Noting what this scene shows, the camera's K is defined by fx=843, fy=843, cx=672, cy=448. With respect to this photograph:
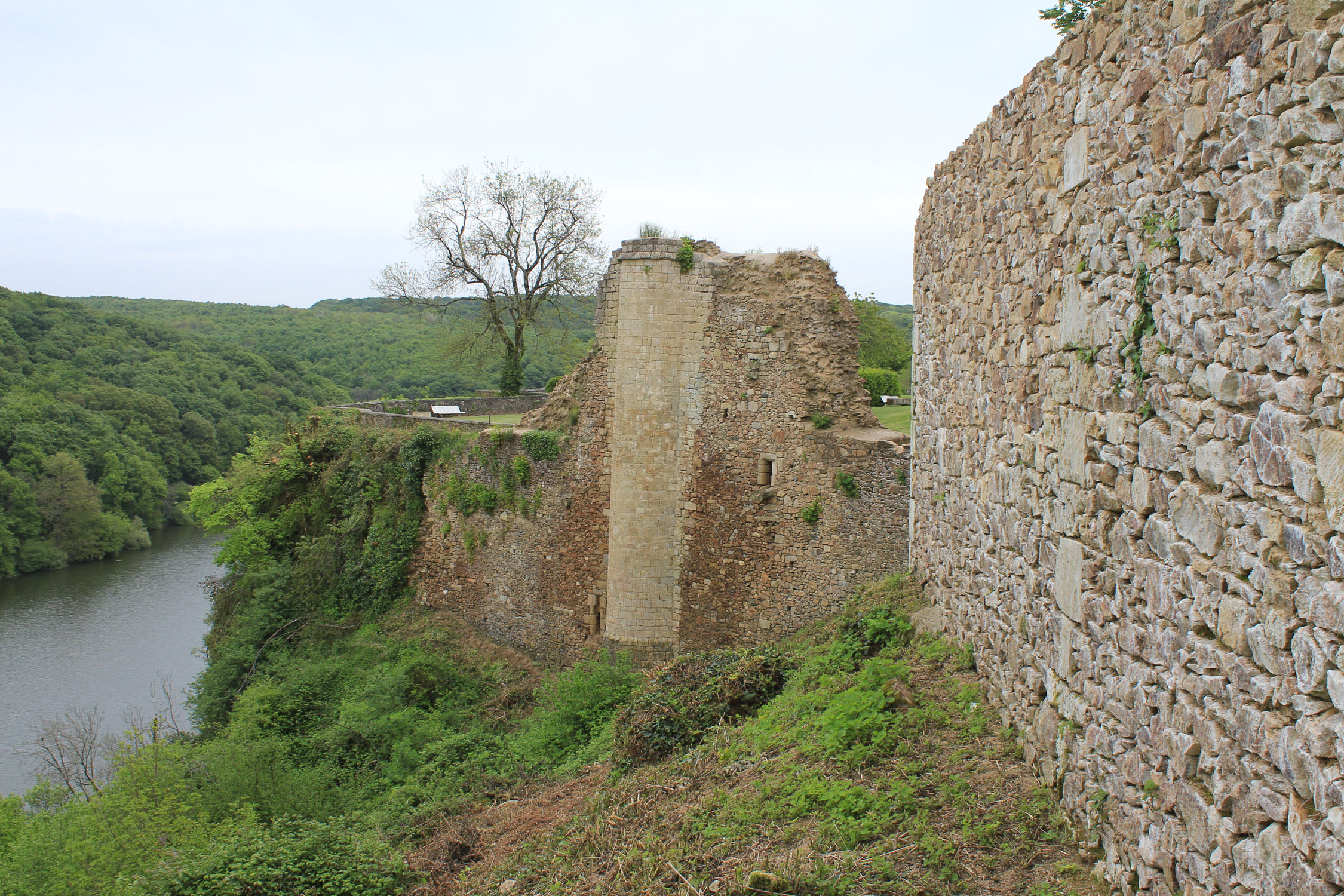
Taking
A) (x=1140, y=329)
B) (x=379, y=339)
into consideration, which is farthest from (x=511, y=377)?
(x=379, y=339)

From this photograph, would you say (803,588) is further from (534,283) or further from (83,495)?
(83,495)

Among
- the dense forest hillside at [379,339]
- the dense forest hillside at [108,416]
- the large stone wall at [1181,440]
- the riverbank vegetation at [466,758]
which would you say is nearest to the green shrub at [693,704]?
the riverbank vegetation at [466,758]

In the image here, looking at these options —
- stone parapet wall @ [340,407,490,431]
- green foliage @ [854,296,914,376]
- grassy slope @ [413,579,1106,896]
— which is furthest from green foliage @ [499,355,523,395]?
grassy slope @ [413,579,1106,896]

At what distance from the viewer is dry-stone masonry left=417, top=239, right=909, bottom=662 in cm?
1112

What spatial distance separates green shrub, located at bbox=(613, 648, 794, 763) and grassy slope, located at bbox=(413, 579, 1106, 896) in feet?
0.40

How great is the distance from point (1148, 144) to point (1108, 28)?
31.6 inches

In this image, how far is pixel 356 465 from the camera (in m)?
18.0

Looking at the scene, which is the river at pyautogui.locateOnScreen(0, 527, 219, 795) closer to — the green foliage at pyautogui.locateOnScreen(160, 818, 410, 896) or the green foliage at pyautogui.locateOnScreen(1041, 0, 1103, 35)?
the green foliage at pyautogui.locateOnScreen(160, 818, 410, 896)

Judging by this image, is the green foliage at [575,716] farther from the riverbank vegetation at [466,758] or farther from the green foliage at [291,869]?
the green foliage at [291,869]

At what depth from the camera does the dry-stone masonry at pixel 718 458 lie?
11.1 m

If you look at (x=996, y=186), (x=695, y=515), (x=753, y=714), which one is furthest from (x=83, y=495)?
(x=996, y=186)

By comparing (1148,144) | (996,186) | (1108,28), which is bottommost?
(1148,144)

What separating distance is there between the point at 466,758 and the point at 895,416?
8.55 meters

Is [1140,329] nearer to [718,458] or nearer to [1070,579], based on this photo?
[1070,579]
